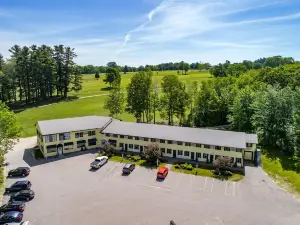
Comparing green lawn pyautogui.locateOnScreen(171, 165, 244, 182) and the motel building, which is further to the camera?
the motel building

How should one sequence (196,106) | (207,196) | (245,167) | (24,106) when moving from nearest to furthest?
(207,196) < (245,167) < (196,106) < (24,106)

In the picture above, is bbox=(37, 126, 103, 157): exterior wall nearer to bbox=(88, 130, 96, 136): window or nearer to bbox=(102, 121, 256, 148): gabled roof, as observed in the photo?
bbox=(88, 130, 96, 136): window

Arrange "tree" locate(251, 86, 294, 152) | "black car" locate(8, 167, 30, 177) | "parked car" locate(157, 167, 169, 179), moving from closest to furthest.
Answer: "parked car" locate(157, 167, 169, 179) → "black car" locate(8, 167, 30, 177) → "tree" locate(251, 86, 294, 152)

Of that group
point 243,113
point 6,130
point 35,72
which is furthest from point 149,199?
point 35,72

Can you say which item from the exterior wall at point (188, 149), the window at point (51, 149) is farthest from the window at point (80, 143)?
the exterior wall at point (188, 149)

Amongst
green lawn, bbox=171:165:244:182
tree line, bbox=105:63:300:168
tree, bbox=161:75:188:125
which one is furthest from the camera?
tree, bbox=161:75:188:125

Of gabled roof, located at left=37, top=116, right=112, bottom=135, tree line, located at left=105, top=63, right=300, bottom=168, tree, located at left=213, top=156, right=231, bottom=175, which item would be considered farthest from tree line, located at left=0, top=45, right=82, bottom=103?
tree, located at left=213, top=156, right=231, bottom=175

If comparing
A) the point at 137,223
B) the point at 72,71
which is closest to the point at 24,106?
the point at 72,71

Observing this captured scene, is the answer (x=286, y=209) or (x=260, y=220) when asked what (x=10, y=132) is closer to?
(x=260, y=220)
